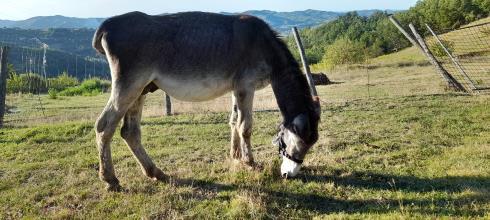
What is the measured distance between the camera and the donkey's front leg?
6.70m

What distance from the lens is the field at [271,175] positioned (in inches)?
219

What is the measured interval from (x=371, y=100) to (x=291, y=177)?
31.3ft

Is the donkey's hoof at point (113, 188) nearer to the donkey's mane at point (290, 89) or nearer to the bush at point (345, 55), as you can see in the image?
the donkey's mane at point (290, 89)

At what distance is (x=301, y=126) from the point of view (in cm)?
617

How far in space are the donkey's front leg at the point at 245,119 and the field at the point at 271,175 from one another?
0.29 m

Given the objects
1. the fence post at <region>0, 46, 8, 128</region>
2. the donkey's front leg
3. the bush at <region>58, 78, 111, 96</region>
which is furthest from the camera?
the bush at <region>58, 78, 111, 96</region>

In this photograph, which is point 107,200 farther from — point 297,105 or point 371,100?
point 371,100

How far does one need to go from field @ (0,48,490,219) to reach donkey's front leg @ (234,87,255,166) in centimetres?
29

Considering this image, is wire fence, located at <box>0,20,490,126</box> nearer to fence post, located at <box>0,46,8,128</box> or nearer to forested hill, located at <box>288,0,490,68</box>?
fence post, located at <box>0,46,8,128</box>

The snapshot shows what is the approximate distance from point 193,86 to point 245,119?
1.04m

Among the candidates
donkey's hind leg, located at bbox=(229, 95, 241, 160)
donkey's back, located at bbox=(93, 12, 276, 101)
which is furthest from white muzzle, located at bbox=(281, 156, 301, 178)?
donkey's back, located at bbox=(93, 12, 276, 101)

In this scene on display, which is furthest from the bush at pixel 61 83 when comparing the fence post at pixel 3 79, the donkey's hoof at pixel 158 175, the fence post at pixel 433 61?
the donkey's hoof at pixel 158 175

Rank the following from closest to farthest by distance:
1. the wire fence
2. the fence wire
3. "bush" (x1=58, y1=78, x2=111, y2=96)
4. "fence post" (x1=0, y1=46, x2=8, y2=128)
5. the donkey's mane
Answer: the donkey's mane < "fence post" (x1=0, y1=46, x2=8, y2=128) < the fence wire < the wire fence < "bush" (x1=58, y1=78, x2=111, y2=96)

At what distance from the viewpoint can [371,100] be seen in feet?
49.9
